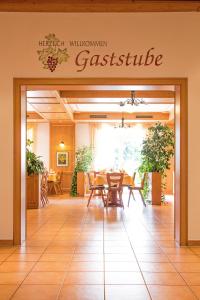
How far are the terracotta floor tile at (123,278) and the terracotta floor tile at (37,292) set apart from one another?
1.87ft

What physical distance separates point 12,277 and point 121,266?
1.25 m

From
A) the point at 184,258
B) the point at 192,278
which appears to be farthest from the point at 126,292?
the point at 184,258

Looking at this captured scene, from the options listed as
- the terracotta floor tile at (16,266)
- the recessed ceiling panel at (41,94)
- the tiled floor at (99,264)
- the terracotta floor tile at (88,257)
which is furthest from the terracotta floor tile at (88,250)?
the recessed ceiling panel at (41,94)

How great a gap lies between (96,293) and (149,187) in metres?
7.87

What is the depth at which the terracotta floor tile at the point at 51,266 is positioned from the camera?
4.05 meters

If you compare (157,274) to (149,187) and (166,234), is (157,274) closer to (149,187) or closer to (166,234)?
(166,234)

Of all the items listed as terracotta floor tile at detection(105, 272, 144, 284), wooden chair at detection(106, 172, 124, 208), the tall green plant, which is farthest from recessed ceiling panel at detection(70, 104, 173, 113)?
terracotta floor tile at detection(105, 272, 144, 284)

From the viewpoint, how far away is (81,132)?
15.6 m

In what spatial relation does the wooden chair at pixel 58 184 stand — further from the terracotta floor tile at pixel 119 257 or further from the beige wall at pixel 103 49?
the terracotta floor tile at pixel 119 257

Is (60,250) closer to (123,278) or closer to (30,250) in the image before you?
(30,250)

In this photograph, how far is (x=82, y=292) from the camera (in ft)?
11.0

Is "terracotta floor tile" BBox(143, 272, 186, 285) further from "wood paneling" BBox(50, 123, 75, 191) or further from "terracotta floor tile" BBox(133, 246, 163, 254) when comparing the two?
"wood paneling" BBox(50, 123, 75, 191)

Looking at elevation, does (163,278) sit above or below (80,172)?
below

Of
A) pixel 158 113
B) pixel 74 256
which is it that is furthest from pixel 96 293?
pixel 158 113
